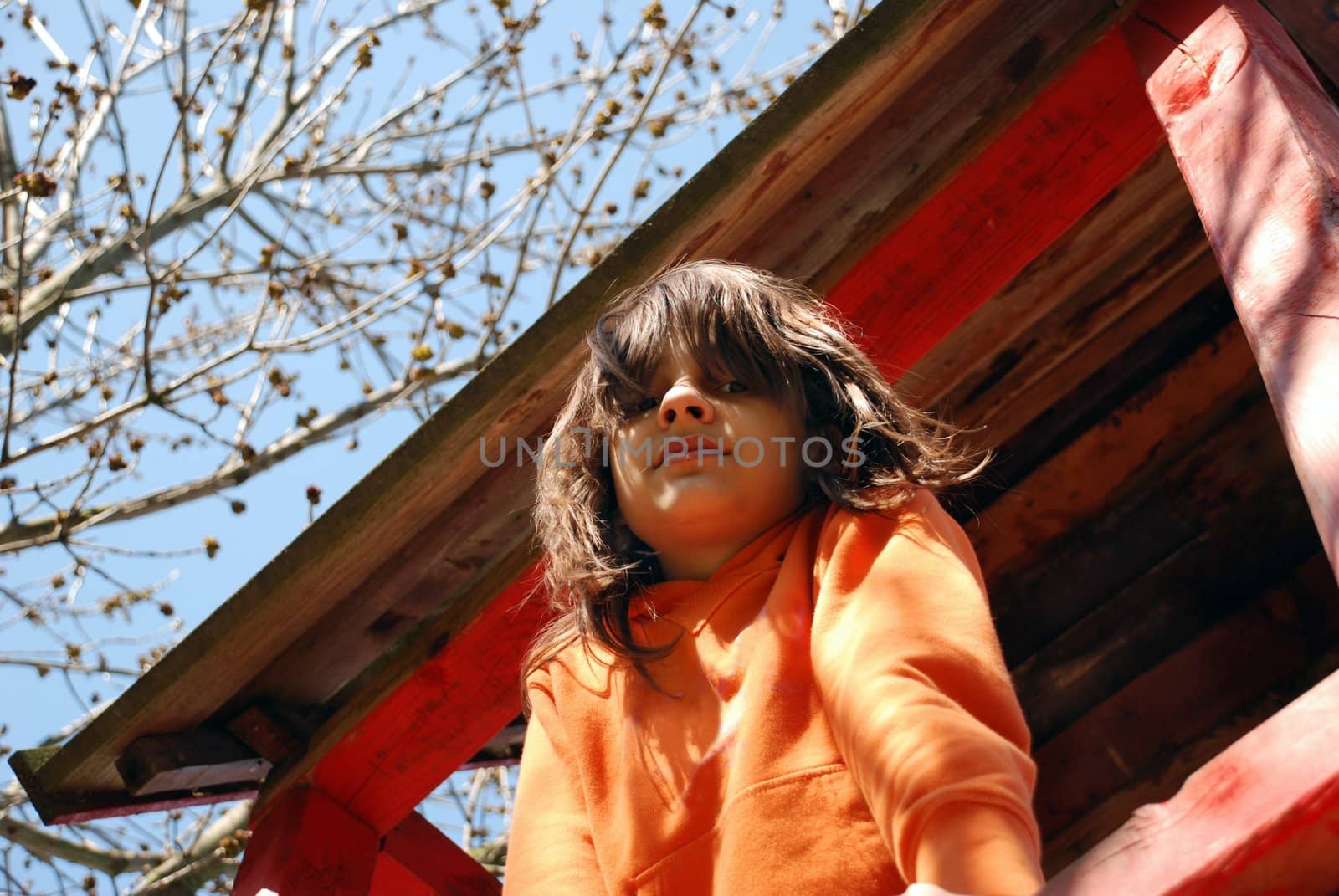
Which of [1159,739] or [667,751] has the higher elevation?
[667,751]

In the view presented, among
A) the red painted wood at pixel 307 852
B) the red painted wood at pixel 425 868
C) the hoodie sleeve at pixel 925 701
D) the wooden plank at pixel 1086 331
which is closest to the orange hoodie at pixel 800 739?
the hoodie sleeve at pixel 925 701

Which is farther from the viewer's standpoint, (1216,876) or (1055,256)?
(1055,256)

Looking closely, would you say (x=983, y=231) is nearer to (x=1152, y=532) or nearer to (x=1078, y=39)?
(x=1078, y=39)

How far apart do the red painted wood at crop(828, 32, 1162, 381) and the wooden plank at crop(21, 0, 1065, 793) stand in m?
0.10

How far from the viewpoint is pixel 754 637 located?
182 cm

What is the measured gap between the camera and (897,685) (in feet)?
4.94

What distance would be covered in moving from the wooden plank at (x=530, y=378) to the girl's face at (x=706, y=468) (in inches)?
13.0

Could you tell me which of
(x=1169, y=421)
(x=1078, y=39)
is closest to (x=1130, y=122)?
(x=1078, y=39)

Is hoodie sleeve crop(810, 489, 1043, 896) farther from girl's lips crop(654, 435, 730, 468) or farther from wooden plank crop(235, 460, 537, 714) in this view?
wooden plank crop(235, 460, 537, 714)

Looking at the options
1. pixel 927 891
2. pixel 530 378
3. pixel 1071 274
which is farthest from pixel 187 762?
pixel 1071 274

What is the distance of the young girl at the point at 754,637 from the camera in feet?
4.83

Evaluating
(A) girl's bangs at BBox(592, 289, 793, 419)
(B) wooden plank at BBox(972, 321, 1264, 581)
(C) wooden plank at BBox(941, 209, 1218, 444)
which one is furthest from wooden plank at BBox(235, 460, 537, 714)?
(B) wooden plank at BBox(972, 321, 1264, 581)

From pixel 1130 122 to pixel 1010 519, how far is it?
1.20 m

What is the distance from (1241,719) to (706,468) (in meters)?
1.65
